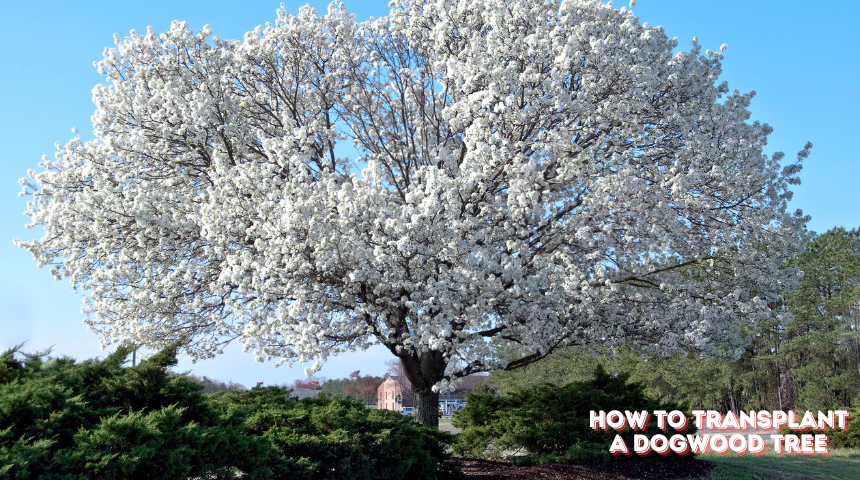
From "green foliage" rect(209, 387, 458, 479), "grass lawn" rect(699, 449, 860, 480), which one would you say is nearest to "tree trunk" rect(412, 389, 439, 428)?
"green foliage" rect(209, 387, 458, 479)

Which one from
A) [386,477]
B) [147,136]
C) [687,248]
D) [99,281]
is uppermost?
[147,136]

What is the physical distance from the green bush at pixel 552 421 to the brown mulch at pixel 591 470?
0.87ft

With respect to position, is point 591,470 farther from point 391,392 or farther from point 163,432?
point 391,392

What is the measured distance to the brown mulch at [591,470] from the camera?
33.4 ft

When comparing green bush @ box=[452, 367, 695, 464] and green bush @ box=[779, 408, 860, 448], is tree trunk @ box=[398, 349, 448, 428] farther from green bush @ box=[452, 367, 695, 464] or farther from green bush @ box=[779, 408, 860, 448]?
green bush @ box=[779, 408, 860, 448]

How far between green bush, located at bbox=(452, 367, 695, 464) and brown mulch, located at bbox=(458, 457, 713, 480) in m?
0.27

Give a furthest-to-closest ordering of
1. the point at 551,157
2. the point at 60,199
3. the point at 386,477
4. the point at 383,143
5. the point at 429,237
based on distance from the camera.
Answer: the point at 383,143 → the point at 60,199 → the point at 551,157 → the point at 429,237 → the point at 386,477

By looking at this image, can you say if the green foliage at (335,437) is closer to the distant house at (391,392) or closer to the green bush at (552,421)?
the green bush at (552,421)

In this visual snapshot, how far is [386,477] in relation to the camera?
826 centimetres

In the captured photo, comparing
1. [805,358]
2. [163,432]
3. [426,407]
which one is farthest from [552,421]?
[805,358]

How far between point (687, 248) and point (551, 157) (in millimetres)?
3384

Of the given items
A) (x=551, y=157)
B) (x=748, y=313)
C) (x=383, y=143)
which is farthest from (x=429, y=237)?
(x=748, y=313)

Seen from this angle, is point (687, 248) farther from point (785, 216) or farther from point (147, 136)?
point (147, 136)

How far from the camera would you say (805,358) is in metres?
30.9
